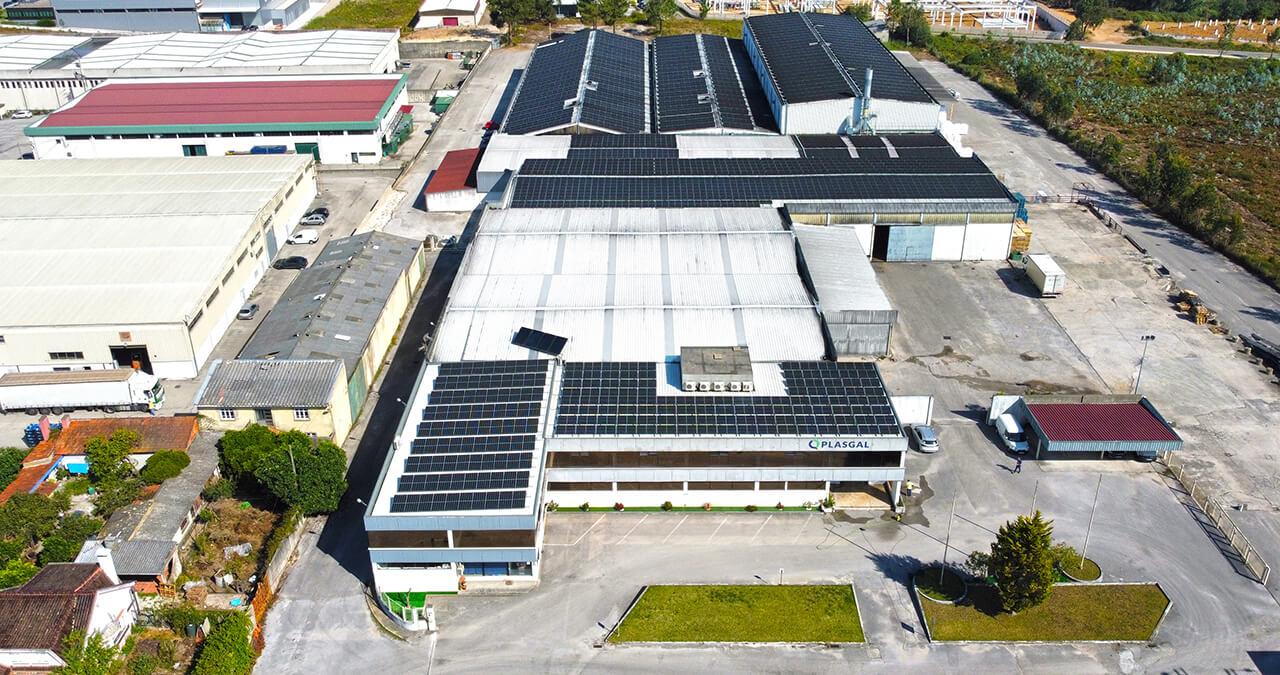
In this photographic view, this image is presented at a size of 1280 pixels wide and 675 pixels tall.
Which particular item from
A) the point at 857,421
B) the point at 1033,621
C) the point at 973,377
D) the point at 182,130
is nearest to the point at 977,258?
the point at 973,377

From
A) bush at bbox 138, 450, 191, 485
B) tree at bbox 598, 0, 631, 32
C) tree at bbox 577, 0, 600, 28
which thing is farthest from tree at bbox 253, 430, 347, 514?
tree at bbox 577, 0, 600, 28

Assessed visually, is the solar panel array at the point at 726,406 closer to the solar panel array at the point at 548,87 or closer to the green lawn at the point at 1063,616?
the green lawn at the point at 1063,616

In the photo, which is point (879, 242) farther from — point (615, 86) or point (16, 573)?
point (16, 573)

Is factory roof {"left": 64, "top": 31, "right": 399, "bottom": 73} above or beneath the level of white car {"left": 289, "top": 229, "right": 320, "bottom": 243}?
above

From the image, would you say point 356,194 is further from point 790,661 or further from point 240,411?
point 790,661

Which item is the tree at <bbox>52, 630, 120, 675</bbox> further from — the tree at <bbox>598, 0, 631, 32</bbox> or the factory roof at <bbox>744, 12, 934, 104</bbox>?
the tree at <bbox>598, 0, 631, 32</bbox>
